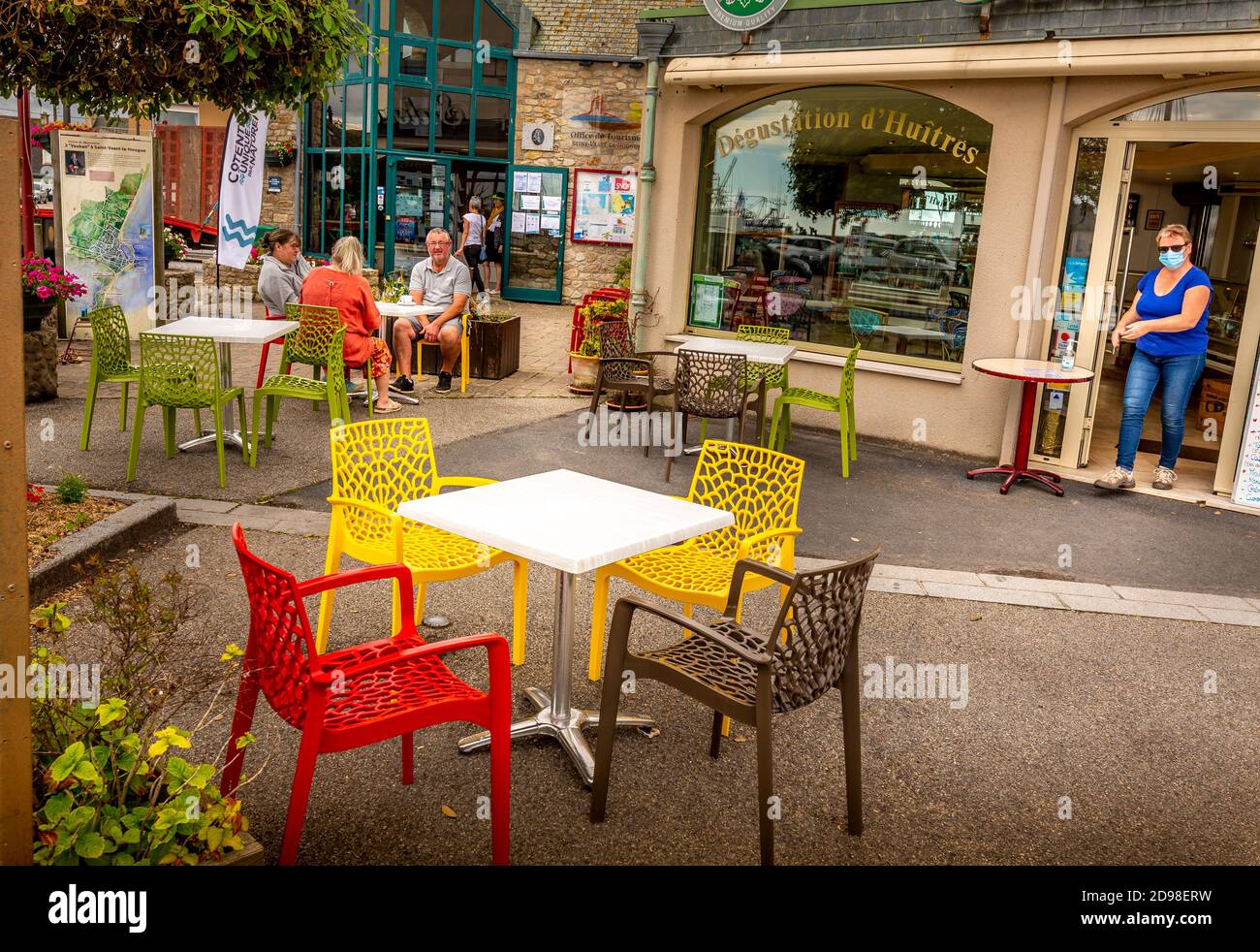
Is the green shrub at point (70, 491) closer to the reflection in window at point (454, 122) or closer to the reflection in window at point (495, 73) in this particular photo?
the reflection in window at point (454, 122)

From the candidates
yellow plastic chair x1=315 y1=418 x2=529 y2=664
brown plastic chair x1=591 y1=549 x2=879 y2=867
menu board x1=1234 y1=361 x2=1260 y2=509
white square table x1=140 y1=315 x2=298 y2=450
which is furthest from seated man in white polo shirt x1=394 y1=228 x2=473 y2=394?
brown plastic chair x1=591 y1=549 x2=879 y2=867

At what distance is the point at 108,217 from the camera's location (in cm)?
1169

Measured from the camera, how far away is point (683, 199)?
Answer: 34.9ft

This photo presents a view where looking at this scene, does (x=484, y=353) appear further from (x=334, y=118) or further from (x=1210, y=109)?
(x=334, y=118)

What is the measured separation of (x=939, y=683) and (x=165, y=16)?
3.85 m

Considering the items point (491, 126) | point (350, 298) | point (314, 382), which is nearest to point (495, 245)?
point (491, 126)

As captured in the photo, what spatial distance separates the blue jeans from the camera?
25.4 feet

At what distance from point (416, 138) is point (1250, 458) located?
14941 mm

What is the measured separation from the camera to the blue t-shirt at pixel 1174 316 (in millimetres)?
7586

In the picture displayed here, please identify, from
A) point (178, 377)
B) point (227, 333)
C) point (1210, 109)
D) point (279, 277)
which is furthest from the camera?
point (279, 277)

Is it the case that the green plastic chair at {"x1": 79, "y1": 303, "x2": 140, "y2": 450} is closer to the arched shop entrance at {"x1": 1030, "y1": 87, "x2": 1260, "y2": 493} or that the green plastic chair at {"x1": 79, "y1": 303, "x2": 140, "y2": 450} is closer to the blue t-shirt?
the arched shop entrance at {"x1": 1030, "y1": 87, "x2": 1260, "y2": 493}

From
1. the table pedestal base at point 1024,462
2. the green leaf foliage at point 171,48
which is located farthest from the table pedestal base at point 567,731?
the table pedestal base at point 1024,462
